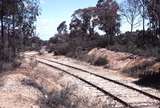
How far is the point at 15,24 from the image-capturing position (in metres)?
37.2

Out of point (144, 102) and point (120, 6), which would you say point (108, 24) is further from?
point (144, 102)

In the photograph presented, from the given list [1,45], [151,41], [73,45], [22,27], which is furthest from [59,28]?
[1,45]

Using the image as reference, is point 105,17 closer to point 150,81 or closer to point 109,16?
point 109,16

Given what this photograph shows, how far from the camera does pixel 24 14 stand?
119ft

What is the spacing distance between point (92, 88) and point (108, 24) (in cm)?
4708

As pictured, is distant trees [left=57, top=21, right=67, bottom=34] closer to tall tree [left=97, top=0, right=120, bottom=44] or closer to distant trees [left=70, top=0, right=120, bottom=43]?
distant trees [left=70, top=0, right=120, bottom=43]

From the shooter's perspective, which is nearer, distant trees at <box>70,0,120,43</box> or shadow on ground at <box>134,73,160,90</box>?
shadow on ground at <box>134,73,160,90</box>

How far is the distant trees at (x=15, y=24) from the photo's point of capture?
3042cm

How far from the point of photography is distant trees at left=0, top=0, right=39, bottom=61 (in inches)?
1198

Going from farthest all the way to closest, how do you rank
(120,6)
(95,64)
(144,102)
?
(120,6) < (95,64) < (144,102)

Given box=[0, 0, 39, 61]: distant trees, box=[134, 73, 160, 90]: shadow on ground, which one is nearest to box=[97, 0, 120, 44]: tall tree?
box=[0, 0, 39, 61]: distant trees

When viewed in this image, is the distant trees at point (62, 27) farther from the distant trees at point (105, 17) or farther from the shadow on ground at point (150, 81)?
the shadow on ground at point (150, 81)

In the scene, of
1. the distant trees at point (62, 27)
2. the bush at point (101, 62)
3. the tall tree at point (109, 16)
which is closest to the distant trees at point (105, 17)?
the tall tree at point (109, 16)

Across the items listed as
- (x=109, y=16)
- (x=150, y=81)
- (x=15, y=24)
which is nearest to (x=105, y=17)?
(x=109, y=16)
